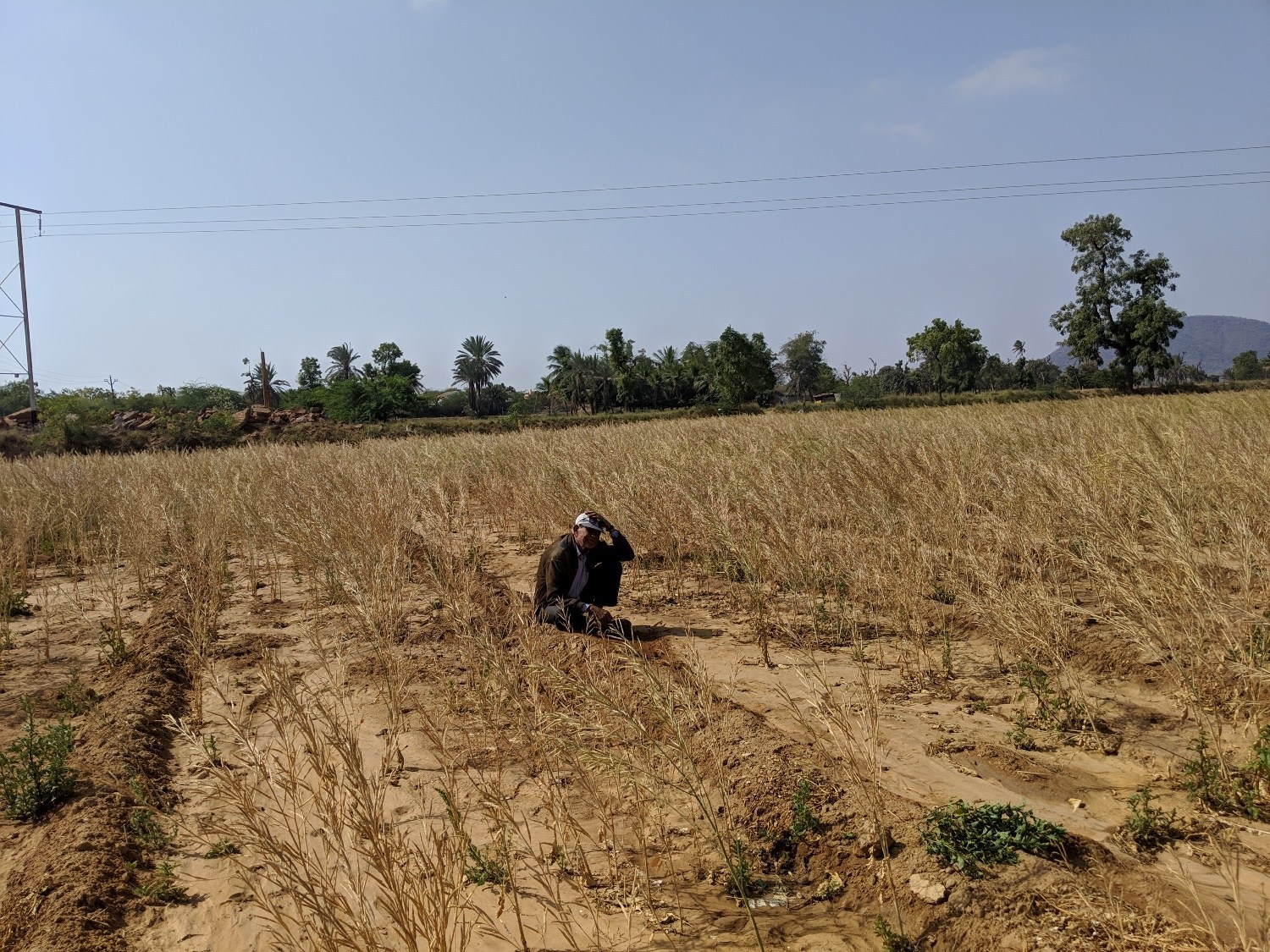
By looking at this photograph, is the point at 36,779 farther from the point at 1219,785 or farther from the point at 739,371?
the point at 739,371

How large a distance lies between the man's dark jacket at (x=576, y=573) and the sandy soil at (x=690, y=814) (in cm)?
71

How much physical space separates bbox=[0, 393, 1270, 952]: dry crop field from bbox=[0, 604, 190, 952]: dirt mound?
2 cm

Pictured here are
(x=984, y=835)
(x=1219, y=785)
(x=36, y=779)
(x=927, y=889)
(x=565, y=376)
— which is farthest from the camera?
(x=565, y=376)

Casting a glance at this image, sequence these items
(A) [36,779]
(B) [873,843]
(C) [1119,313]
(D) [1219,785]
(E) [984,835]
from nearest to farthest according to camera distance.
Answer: (E) [984,835] < (B) [873,843] < (D) [1219,785] < (A) [36,779] < (C) [1119,313]

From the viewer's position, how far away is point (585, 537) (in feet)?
19.1

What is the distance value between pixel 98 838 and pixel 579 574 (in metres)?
3.37

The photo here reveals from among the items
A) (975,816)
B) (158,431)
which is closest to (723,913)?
(975,816)

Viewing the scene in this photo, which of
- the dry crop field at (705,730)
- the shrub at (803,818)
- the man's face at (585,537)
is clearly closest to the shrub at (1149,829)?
the dry crop field at (705,730)

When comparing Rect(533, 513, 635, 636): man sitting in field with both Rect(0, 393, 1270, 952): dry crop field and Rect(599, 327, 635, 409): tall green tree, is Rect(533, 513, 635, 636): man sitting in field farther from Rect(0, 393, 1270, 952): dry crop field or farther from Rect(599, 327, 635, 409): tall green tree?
Rect(599, 327, 635, 409): tall green tree

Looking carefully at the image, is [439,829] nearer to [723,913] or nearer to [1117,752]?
[723,913]

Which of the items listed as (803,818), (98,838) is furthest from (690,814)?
(98,838)

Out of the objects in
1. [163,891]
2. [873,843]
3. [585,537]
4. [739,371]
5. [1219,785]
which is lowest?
[163,891]

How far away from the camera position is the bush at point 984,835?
2646 millimetres

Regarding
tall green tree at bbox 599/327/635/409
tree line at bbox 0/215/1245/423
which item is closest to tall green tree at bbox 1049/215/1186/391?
tree line at bbox 0/215/1245/423
